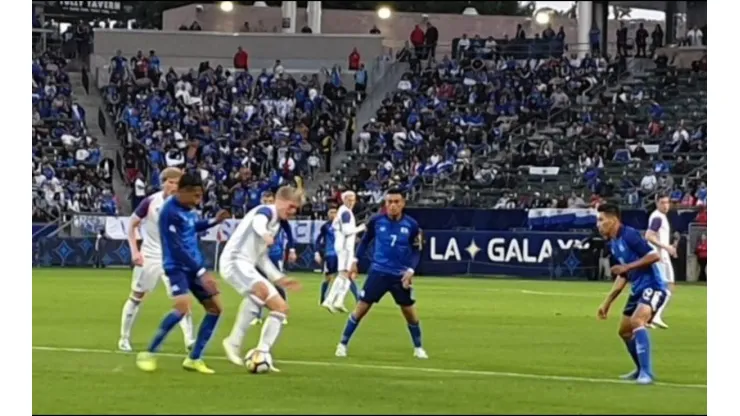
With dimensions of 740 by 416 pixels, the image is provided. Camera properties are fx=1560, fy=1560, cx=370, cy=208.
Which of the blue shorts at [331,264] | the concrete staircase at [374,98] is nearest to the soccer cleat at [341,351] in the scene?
the blue shorts at [331,264]

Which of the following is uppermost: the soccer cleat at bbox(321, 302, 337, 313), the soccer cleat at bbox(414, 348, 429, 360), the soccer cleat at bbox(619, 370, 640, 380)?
the soccer cleat at bbox(619, 370, 640, 380)

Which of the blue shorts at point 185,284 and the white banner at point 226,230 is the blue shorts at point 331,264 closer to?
the blue shorts at point 185,284

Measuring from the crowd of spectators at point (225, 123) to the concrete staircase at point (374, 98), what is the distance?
0.65m

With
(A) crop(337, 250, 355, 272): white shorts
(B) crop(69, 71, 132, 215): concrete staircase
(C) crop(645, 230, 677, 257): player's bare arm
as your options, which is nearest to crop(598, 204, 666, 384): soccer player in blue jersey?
(C) crop(645, 230, 677, 257): player's bare arm

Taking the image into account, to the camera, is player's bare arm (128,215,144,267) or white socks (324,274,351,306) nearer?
player's bare arm (128,215,144,267)

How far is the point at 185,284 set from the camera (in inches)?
692

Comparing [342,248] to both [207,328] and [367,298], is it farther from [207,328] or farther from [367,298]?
[207,328]

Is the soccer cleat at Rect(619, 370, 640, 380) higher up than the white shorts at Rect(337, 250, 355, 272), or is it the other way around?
the white shorts at Rect(337, 250, 355, 272)

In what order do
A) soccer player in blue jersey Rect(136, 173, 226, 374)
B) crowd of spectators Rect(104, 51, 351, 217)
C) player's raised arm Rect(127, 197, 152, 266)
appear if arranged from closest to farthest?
soccer player in blue jersey Rect(136, 173, 226, 374), player's raised arm Rect(127, 197, 152, 266), crowd of spectators Rect(104, 51, 351, 217)

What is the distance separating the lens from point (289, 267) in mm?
46000

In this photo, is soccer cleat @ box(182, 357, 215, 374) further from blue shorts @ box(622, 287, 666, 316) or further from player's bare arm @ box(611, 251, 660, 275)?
blue shorts @ box(622, 287, 666, 316)

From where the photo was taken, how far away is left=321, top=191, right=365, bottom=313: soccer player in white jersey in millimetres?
29188

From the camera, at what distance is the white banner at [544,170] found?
50.4m
